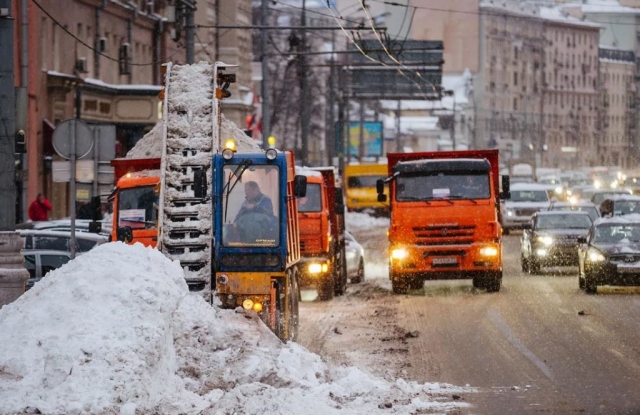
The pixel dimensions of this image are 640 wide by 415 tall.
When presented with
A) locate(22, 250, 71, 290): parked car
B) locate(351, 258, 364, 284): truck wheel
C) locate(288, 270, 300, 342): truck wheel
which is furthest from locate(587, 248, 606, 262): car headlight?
locate(22, 250, 71, 290): parked car

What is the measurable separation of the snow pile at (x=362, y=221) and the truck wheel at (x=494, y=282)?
1477 inches

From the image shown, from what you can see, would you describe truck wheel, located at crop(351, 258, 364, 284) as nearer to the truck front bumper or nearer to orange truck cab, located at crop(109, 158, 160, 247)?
the truck front bumper

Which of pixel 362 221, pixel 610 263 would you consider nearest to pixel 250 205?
pixel 610 263

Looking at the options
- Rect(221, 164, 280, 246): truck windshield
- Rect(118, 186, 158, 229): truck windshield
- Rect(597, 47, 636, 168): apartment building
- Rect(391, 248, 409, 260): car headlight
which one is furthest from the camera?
Rect(597, 47, 636, 168): apartment building

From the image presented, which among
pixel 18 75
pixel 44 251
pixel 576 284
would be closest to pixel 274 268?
pixel 44 251

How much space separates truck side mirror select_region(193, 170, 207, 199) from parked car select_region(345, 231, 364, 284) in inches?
564

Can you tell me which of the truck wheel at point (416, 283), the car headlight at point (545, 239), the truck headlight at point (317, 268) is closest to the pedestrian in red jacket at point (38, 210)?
the truck wheel at point (416, 283)

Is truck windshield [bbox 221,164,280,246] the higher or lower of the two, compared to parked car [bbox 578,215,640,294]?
higher

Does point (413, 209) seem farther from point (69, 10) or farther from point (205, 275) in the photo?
point (69, 10)

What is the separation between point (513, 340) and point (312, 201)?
8.67m

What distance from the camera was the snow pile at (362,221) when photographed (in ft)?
224

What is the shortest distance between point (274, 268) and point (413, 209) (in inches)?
427

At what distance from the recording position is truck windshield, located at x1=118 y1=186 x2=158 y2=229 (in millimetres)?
20969

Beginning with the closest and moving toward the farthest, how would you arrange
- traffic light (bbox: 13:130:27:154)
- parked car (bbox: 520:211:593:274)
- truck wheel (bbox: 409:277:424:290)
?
traffic light (bbox: 13:130:27:154) < truck wheel (bbox: 409:277:424:290) < parked car (bbox: 520:211:593:274)
